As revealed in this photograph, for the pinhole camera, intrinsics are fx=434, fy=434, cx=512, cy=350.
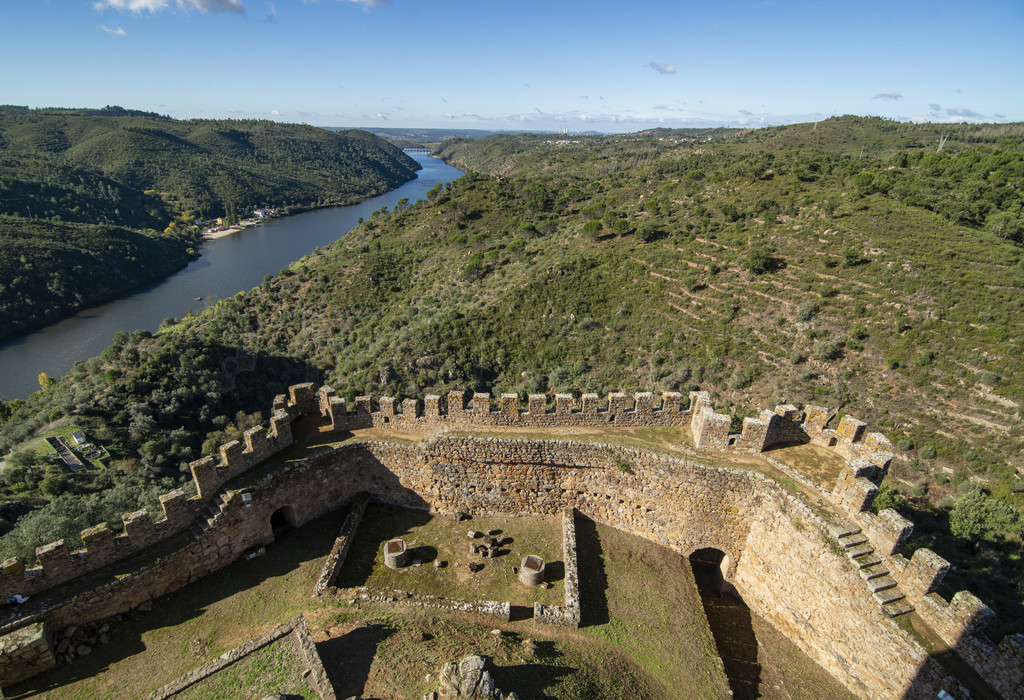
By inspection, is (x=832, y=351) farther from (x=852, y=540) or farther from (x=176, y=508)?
(x=176, y=508)

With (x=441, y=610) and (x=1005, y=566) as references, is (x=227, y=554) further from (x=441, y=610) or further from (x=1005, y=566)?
(x=1005, y=566)

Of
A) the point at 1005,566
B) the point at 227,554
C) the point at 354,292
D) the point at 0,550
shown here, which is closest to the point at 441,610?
the point at 227,554

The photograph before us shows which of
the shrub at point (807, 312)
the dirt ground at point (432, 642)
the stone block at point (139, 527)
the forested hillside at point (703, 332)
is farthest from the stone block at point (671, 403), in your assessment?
the shrub at point (807, 312)

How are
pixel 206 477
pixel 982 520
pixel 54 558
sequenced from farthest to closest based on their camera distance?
pixel 982 520 → pixel 206 477 → pixel 54 558

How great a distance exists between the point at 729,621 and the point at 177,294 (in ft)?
344

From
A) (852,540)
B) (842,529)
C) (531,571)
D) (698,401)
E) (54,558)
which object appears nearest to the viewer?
(54,558)

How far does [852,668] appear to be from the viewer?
8555 mm

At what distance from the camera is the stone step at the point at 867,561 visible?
8.45 meters

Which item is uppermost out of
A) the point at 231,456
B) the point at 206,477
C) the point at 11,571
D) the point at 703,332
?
the point at 231,456

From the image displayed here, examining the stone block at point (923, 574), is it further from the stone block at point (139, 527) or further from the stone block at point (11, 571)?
the stone block at point (11, 571)

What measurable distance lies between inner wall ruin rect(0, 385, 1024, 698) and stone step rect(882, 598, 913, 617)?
0.03m

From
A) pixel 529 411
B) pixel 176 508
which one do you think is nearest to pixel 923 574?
pixel 529 411

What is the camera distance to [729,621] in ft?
35.0

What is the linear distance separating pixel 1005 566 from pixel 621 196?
5502 centimetres
